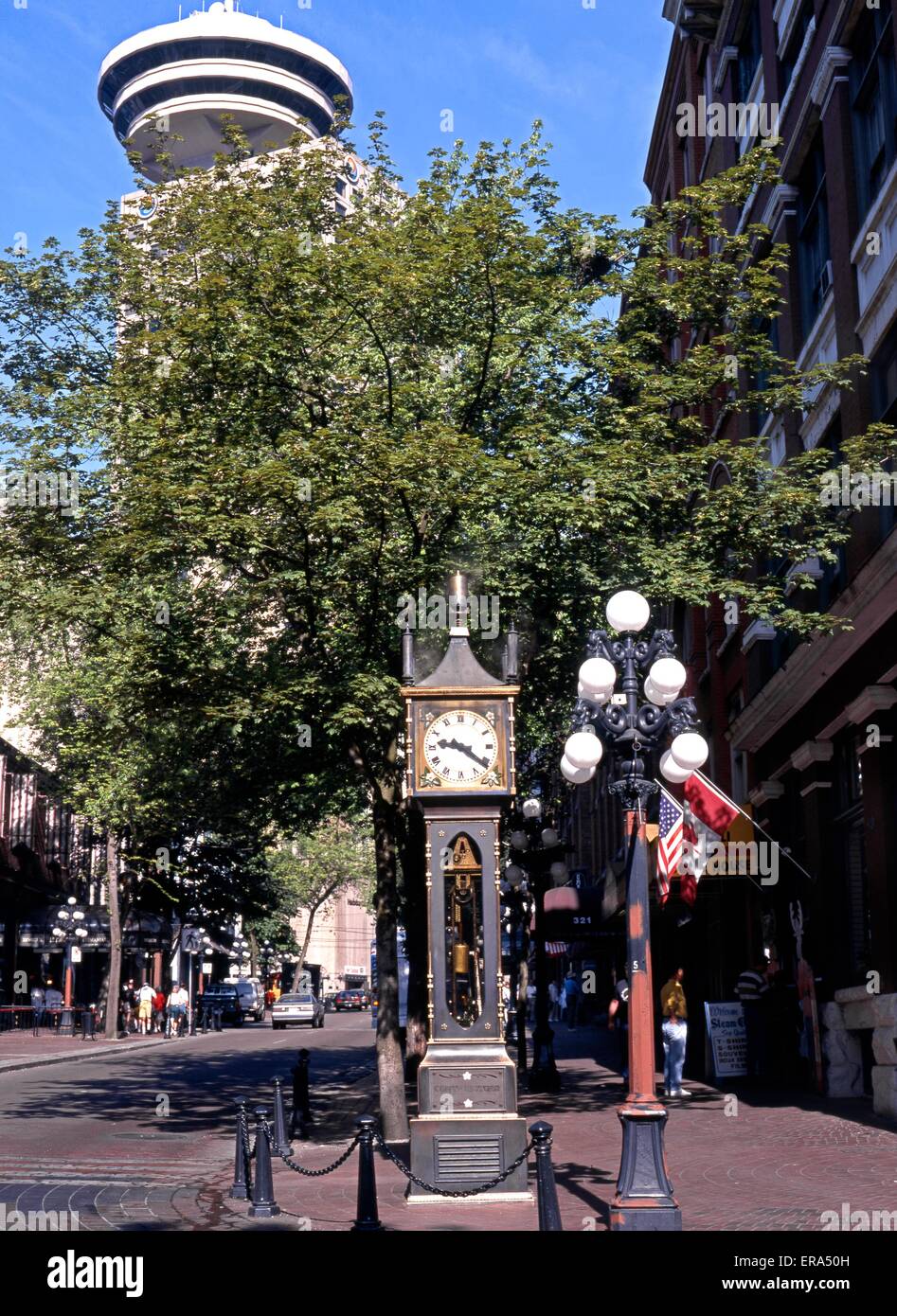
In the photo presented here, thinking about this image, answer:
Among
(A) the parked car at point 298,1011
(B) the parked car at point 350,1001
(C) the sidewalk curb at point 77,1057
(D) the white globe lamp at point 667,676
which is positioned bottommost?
(B) the parked car at point 350,1001

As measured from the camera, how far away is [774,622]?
18.3 m

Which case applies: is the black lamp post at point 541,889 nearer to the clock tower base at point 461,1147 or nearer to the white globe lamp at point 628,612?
the clock tower base at point 461,1147

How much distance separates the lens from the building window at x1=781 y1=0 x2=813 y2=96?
23266 millimetres

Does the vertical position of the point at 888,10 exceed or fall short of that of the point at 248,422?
it exceeds it

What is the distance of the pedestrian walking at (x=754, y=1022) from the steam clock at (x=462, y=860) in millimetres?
10034

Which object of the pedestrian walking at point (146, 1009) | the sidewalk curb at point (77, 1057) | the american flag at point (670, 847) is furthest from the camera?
the pedestrian walking at point (146, 1009)

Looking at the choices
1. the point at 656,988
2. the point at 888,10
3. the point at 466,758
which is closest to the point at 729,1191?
the point at 466,758

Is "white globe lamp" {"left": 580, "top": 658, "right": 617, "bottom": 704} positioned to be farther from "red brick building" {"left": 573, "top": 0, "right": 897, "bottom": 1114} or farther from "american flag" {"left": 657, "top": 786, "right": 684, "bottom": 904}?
"american flag" {"left": 657, "top": 786, "right": 684, "bottom": 904}

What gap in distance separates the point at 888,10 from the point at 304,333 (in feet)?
29.6

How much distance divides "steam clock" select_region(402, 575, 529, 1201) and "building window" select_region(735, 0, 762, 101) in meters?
18.3

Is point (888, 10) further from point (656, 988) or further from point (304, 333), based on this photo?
point (656, 988)

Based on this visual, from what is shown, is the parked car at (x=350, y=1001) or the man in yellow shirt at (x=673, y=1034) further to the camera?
the parked car at (x=350, y=1001)

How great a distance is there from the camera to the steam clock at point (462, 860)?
1361cm

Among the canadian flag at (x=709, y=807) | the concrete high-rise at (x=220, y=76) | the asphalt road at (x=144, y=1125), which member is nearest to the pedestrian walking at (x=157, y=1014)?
the asphalt road at (x=144, y=1125)
